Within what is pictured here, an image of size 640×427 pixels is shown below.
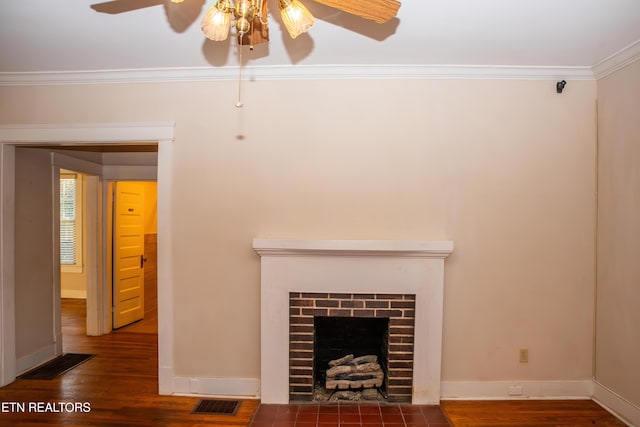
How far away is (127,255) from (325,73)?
3.53m

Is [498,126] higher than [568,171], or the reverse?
[498,126]

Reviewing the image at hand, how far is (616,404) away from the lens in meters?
2.64

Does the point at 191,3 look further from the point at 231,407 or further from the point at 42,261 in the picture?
the point at 42,261

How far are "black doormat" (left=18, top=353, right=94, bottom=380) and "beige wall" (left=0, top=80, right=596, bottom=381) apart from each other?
65.6 inches

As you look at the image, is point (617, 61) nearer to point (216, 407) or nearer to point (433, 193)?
point (433, 193)

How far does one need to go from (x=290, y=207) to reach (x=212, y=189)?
0.60m

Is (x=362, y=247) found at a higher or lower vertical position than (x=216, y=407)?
higher

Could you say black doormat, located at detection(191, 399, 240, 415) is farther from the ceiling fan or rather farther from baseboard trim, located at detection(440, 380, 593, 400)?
the ceiling fan

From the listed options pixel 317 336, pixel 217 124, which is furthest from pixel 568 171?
pixel 217 124

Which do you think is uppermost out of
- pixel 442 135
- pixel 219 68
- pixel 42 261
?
pixel 219 68

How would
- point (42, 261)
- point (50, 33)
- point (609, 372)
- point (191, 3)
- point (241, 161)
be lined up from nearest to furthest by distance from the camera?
point (191, 3)
point (50, 33)
point (609, 372)
point (241, 161)
point (42, 261)

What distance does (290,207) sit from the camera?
9.42ft

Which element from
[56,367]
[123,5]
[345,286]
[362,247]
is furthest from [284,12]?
[56,367]

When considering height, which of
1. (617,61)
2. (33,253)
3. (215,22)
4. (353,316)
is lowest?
(353,316)
